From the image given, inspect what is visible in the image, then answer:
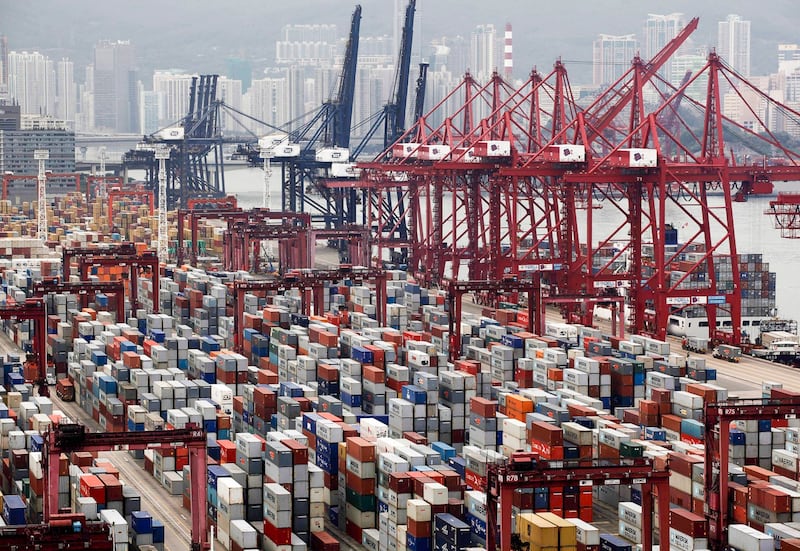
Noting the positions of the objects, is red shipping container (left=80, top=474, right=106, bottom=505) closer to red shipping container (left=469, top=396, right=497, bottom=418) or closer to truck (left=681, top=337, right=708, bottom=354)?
red shipping container (left=469, top=396, right=497, bottom=418)

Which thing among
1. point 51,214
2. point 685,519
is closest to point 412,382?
point 685,519

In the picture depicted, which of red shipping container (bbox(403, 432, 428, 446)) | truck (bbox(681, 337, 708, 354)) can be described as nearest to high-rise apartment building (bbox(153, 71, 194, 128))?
truck (bbox(681, 337, 708, 354))

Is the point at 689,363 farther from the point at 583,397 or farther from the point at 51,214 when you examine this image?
the point at 51,214

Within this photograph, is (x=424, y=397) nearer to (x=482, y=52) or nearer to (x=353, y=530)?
(x=353, y=530)

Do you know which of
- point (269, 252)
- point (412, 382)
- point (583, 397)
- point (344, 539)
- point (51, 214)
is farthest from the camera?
point (51, 214)

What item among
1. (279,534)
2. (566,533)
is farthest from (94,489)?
(566,533)

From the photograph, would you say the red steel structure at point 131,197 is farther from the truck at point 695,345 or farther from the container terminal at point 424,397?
the truck at point 695,345

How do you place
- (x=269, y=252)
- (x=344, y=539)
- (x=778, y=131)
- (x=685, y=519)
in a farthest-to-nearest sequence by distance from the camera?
(x=778, y=131) < (x=269, y=252) < (x=344, y=539) < (x=685, y=519)

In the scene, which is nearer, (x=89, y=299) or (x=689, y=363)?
(x=689, y=363)
